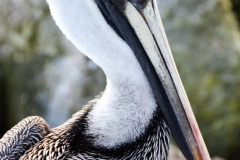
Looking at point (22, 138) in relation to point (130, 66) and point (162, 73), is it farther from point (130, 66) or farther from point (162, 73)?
point (162, 73)

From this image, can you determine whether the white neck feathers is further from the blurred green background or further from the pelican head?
the blurred green background

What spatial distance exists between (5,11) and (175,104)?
10.9 ft

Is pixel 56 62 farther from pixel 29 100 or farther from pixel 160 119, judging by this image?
pixel 160 119

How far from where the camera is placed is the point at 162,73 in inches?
79.7

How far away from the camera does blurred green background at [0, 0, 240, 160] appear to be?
14.1ft

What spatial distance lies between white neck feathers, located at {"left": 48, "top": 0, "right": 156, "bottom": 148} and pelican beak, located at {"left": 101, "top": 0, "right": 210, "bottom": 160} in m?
0.06

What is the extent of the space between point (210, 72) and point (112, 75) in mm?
2479

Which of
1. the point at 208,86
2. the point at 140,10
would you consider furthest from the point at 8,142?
the point at 208,86

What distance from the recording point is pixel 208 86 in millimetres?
4270

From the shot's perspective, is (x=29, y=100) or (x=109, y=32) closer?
(x=109, y=32)

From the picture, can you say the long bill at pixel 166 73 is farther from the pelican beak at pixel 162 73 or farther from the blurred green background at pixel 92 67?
the blurred green background at pixel 92 67

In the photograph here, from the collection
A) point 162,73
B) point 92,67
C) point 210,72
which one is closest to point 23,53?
point 92,67

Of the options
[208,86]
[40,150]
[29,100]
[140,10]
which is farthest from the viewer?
[29,100]

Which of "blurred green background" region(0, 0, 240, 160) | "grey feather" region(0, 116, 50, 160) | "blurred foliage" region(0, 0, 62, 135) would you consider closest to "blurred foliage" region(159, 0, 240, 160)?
"blurred green background" region(0, 0, 240, 160)
